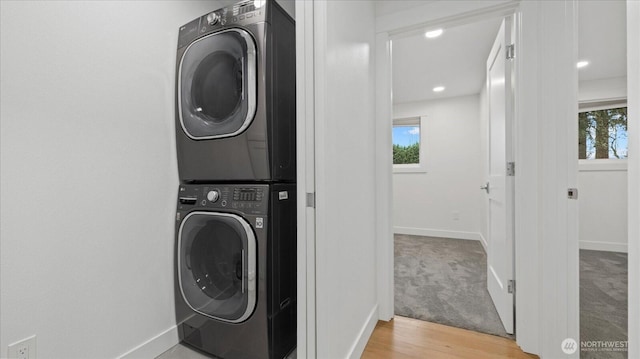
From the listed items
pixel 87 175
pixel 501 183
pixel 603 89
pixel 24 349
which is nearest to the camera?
pixel 24 349

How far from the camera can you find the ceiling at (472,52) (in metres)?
2.36

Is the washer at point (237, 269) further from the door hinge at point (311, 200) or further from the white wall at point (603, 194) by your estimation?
the white wall at point (603, 194)

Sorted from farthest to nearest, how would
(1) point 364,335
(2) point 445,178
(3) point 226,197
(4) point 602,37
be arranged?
(2) point 445,178
(4) point 602,37
(1) point 364,335
(3) point 226,197

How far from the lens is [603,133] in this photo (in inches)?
147

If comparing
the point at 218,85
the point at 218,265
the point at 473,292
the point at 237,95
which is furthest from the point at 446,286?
the point at 218,85

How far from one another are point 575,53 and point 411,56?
5.94 feet

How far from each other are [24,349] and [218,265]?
0.76m

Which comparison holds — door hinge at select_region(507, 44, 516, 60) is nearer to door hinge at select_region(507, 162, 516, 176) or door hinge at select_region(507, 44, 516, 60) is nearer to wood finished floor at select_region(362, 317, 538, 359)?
door hinge at select_region(507, 162, 516, 176)

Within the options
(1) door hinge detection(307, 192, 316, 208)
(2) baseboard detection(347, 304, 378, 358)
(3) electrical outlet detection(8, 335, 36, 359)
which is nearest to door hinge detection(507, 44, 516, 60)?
(1) door hinge detection(307, 192, 316, 208)

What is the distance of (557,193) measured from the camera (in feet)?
4.74

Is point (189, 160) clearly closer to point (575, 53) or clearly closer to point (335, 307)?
point (335, 307)

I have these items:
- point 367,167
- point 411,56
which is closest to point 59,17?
point 367,167

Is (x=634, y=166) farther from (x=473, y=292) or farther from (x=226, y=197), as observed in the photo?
(x=473, y=292)

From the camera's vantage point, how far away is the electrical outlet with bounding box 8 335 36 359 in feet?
3.37
